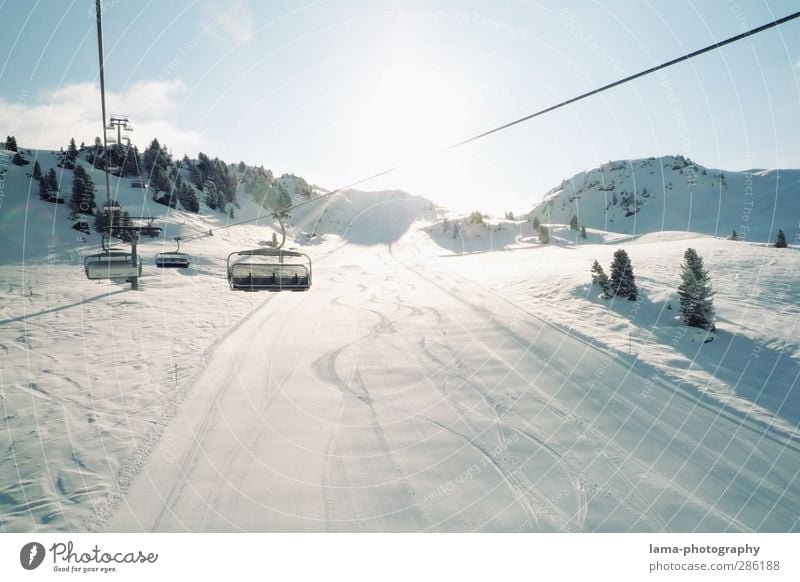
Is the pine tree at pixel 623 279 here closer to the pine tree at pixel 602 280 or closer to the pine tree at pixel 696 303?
the pine tree at pixel 602 280

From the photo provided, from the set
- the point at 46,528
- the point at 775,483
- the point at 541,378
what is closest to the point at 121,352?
the point at 46,528

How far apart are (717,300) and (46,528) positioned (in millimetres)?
27939

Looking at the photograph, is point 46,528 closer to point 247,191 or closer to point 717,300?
point 717,300

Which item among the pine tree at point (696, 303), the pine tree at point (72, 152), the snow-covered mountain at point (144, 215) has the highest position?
the pine tree at point (72, 152)

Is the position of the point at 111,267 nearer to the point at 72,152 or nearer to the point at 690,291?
the point at 690,291

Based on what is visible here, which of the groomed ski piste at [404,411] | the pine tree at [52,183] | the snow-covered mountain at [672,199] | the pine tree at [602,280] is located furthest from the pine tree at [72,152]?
the snow-covered mountain at [672,199]

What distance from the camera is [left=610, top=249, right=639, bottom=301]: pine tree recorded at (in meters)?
20.4

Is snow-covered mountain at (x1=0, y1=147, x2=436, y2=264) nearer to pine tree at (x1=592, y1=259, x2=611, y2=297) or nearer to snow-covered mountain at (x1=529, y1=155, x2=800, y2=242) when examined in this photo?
pine tree at (x1=592, y1=259, x2=611, y2=297)

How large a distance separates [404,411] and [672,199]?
10616 cm

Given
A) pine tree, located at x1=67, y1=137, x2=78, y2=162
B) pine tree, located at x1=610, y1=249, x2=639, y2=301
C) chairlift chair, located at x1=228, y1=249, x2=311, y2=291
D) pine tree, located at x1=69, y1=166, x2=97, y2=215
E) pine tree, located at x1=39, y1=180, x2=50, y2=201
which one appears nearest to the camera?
chairlift chair, located at x1=228, y1=249, x2=311, y2=291
